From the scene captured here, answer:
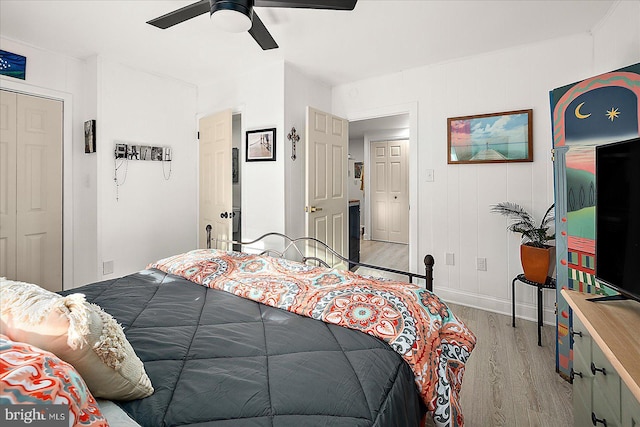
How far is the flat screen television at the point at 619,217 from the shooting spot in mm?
1252

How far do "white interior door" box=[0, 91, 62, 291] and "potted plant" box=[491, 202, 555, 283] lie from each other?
4295 mm

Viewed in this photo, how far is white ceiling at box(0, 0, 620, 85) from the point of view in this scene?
2.41m

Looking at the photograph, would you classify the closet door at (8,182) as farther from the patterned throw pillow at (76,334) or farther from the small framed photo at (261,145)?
the patterned throw pillow at (76,334)

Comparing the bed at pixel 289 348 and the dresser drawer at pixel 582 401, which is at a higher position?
the bed at pixel 289 348

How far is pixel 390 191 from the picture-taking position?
6980mm

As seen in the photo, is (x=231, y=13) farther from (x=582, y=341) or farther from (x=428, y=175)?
(x=428, y=175)

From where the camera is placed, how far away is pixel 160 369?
3.46ft

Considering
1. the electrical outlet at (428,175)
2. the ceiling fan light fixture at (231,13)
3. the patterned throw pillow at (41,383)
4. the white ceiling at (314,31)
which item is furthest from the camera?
the electrical outlet at (428,175)

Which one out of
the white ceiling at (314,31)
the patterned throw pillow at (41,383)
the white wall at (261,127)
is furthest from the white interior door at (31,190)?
the patterned throw pillow at (41,383)

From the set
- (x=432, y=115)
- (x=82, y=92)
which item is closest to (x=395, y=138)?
(x=432, y=115)

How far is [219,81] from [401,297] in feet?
11.7

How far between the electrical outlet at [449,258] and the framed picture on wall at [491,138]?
3.19 feet

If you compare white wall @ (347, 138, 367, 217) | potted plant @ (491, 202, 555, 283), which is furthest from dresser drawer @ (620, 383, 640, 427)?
white wall @ (347, 138, 367, 217)

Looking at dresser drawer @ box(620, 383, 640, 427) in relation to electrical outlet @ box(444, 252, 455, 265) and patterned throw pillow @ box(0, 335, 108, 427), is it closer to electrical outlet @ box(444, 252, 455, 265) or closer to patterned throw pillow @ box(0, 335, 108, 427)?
patterned throw pillow @ box(0, 335, 108, 427)
